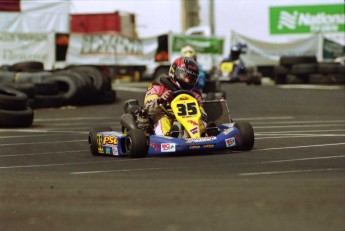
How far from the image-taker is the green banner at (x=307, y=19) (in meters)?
35.9

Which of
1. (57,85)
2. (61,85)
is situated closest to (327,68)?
(61,85)

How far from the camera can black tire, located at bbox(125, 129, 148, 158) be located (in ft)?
30.7

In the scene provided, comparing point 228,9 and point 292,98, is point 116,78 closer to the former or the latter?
point 228,9

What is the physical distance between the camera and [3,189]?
22.8 ft

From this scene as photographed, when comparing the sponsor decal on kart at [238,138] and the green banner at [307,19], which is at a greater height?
the sponsor decal on kart at [238,138]

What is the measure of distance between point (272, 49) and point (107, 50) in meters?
6.16

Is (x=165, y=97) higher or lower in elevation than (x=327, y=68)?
higher

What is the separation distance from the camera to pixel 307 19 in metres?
36.2

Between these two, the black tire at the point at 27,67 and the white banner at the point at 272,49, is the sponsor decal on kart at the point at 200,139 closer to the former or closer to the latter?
the black tire at the point at 27,67

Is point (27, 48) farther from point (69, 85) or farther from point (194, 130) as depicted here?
point (194, 130)

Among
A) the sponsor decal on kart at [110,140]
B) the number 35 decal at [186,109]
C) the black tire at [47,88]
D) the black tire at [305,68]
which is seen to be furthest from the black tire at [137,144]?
the black tire at [305,68]

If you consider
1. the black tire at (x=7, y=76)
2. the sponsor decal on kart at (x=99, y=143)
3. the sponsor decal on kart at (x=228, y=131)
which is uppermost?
the sponsor decal on kart at (x=228, y=131)

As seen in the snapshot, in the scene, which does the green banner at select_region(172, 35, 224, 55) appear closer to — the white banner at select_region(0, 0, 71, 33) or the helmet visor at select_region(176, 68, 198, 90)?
the white banner at select_region(0, 0, 71, 33)

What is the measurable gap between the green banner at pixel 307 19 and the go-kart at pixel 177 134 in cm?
2591
